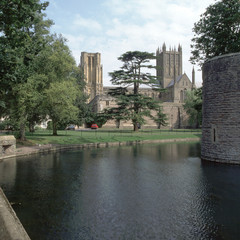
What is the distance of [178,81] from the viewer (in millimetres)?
89562

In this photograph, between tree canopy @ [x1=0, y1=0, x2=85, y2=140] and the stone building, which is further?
the stone building

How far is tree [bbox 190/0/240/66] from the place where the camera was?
20.5 meters

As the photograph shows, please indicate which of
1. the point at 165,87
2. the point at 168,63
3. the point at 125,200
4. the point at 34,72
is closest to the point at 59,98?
the point at 34,72


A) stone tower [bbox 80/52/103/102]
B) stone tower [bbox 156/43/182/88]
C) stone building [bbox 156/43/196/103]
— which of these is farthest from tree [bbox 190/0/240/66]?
stone tower [bbox 156/43/182/88]

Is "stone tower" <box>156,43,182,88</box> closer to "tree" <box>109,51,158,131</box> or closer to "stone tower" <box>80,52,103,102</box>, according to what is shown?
"stone tower" <box>80,52,103,102</box>

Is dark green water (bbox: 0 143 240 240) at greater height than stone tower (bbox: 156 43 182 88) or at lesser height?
lesser

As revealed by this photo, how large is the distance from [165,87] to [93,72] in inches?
1149

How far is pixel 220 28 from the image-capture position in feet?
70.7

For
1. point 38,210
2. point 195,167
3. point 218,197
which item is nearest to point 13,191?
point 38,210

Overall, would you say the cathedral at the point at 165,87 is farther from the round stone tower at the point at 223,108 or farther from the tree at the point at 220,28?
the round stone tower at the point at 223,108

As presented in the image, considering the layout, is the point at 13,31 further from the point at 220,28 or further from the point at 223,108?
the point at 220,28

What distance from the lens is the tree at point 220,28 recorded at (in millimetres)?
20484

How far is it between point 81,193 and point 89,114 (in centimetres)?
3555

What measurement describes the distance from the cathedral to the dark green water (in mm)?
48737
